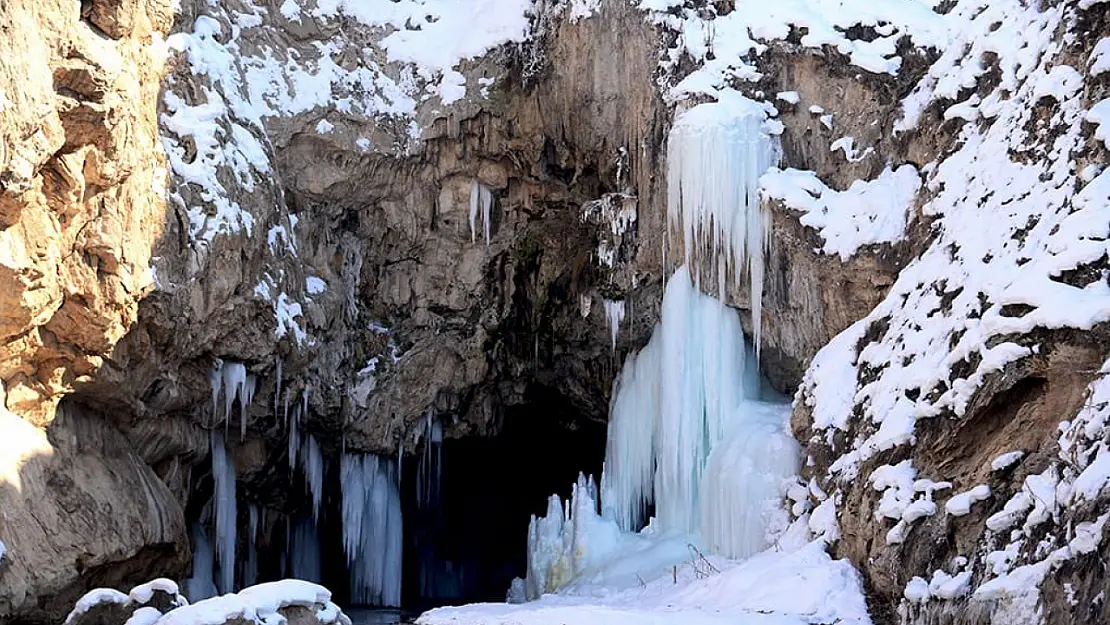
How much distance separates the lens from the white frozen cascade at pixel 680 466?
53.4ft

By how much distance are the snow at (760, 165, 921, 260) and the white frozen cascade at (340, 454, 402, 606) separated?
937cm

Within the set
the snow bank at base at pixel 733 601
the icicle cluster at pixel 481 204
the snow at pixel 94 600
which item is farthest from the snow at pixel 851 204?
the snow at pixel 94 600

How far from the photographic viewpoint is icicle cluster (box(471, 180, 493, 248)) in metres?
21.2

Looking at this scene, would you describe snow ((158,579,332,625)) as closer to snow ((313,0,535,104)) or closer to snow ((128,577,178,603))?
snow ((128,577,178,603))

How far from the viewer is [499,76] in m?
20.9

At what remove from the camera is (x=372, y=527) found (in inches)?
906

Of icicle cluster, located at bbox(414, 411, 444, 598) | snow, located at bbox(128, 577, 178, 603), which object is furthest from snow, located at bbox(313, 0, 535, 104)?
snow, located at bbox(128, 577, 178, 603)

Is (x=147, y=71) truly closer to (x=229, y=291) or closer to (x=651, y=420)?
(x=229, y=291)

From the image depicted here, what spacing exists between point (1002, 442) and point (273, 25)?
45.6 ft

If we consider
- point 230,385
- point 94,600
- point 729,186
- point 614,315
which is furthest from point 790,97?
point 94,600

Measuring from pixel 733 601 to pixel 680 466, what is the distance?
423cm

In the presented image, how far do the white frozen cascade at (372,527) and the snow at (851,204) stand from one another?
937 centimetres

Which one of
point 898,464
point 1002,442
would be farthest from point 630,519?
point 1002,442

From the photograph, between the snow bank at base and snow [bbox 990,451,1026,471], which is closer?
snow [bbox 990,451,1026,471]
